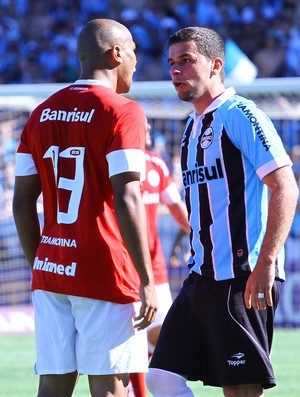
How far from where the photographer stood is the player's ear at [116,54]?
15.6 ft

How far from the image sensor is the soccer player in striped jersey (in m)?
4.56

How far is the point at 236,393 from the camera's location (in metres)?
4.64

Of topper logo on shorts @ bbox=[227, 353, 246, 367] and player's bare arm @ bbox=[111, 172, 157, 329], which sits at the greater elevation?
player's bare arm @ bbox=[111, 172, 157, 329]

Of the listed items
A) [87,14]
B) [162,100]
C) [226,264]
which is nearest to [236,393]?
[226,264]

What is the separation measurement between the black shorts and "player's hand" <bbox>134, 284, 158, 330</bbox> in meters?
0.34

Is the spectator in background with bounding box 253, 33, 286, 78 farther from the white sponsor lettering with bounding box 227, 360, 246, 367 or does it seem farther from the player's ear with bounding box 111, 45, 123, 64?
the white sponsor lettering with bounding box 227, 360, 246, 367

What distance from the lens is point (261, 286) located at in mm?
4352

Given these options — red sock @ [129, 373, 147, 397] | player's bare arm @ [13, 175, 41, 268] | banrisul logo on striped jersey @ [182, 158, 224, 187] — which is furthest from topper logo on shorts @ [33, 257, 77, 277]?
red sock @ [129, 373, 147, 397]

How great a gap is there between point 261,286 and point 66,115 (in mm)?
1269

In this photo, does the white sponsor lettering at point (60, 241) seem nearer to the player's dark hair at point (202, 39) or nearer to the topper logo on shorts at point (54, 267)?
the topper logo on shorts at point (54, 267)

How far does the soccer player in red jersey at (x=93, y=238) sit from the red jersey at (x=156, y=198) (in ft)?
8.67

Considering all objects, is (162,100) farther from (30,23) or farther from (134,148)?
(30,23)

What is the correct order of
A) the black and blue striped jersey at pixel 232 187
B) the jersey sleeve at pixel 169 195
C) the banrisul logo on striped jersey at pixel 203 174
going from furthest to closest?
the jersey sleeve at pixel 169 195
the banrisul logo on striped jersey at pixel 203 174
the black and blue striped jersey at pixel 232 187

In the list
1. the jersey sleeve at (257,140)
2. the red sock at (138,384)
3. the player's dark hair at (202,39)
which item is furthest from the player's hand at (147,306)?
the red sock at (138,384)
